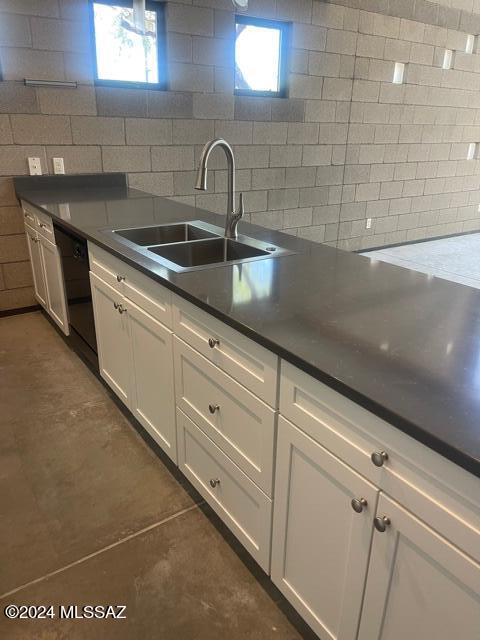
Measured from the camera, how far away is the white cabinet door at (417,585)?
819mm

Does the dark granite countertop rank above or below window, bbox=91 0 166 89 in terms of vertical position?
below

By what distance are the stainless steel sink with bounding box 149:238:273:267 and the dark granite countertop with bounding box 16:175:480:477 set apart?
166 millimetres

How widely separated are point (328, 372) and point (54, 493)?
1407 millimetres

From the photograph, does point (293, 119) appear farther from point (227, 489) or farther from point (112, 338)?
point (227, 489)

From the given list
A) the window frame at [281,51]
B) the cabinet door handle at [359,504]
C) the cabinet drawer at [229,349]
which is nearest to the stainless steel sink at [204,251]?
the cabinet drawer at [229,349]

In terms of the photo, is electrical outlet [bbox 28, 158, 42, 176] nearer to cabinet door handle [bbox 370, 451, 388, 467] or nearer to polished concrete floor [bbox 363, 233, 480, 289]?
polished concrete floor [bbox 363, 233, 480, 289]

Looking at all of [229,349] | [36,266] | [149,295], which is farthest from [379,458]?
[36,266]

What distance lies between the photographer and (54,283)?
294 centimetres

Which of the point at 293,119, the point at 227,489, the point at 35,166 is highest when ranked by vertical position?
the point at 293,119

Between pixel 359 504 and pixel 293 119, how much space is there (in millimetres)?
4085

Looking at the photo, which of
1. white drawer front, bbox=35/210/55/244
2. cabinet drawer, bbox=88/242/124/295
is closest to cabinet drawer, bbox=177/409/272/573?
cabinet drawer, bbox=88/242/124/295

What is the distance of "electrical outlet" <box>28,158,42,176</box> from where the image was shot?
324 centimetres

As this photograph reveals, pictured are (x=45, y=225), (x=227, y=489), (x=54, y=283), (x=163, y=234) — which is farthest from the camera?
(x=54, y=283)

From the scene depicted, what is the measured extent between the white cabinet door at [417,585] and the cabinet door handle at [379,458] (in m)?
0.08
